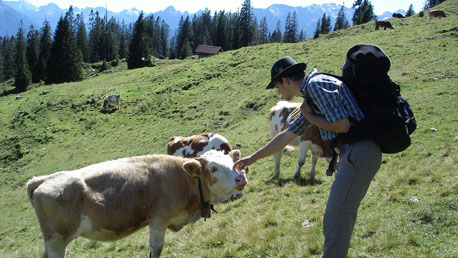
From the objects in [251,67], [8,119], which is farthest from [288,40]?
[8,119]

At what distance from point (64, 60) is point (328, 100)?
74.8 meters

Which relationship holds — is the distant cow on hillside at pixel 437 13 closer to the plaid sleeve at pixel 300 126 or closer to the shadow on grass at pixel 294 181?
the shadow on grass at pixel 294 181

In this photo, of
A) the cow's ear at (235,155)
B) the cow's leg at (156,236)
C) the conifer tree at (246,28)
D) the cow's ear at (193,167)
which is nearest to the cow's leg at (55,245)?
the cow's leg at (156,236)

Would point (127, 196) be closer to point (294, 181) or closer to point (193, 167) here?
point (193, 167)

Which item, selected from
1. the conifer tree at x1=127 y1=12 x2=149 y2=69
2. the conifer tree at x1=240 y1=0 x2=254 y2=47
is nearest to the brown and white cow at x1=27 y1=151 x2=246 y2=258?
the conifer tree at x1=127 y1=12 x2=149 y2=69

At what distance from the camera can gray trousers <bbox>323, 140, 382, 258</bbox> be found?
335 cm

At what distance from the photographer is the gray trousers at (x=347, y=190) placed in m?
3.35

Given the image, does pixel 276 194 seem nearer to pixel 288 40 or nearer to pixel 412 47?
pixel 412 47

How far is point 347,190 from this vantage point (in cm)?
337

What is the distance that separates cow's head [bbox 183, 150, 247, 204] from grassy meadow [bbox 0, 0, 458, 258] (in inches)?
49.3

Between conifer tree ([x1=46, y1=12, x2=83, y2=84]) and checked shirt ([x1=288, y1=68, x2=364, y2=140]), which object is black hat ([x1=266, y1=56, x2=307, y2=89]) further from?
conifer tree ([x1=46, y1=12, x2=83, y2=84])

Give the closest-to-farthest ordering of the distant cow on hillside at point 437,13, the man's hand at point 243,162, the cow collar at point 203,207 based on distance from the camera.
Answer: the man's hand at point 243,162 < the cow collar at point 203,207 < the distant cow on hillside at point 437,13

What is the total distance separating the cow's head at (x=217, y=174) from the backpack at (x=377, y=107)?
6.33 ft

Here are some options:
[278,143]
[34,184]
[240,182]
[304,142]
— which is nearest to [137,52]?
[304,142]
